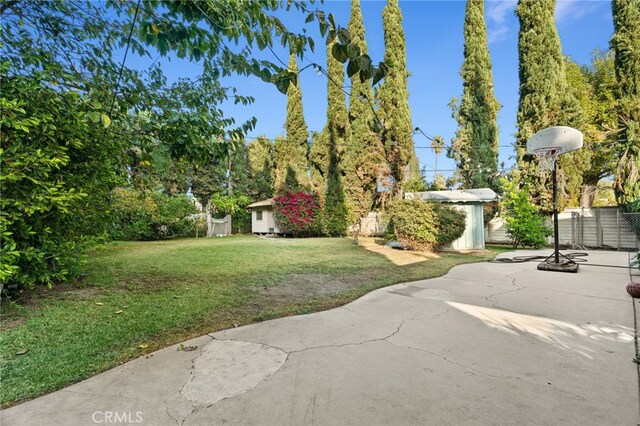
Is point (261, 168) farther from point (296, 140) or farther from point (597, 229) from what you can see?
point (597, 229)

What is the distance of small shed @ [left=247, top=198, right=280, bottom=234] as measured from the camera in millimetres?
19872

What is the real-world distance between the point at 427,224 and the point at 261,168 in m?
18.6

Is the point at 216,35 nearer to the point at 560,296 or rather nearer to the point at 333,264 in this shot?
the point at 560,296

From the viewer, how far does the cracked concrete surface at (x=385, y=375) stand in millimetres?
1701

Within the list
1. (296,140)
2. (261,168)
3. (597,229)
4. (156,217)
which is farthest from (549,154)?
(261,168)

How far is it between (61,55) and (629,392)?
18.5 feet

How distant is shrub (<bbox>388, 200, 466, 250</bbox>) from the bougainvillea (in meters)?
8.15

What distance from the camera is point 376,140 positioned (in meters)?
17.0

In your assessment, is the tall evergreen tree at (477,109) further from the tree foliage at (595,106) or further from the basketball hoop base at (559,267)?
the basketball hoop base at (559,267)

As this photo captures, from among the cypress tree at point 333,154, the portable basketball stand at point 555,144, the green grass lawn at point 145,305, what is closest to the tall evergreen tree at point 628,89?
the portable basketball stand at point 555,144

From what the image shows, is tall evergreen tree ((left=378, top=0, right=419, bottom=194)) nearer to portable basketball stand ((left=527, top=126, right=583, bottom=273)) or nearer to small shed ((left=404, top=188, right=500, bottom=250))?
small shed ((left=404, top=188, right=500, bottom=250))

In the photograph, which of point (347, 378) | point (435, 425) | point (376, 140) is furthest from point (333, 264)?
point (376, 140)

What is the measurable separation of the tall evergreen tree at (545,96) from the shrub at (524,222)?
151cm

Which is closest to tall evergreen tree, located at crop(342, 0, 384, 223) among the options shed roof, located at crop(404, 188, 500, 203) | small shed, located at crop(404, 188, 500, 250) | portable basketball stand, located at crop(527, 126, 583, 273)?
shed roof, located at crop(404, 188, 500, 203)
